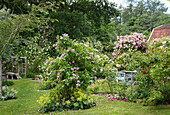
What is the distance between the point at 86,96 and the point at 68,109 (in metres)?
0.63

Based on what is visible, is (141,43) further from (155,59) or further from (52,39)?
(52,39)

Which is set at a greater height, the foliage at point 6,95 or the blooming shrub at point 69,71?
the blooming shrub at point 69,71

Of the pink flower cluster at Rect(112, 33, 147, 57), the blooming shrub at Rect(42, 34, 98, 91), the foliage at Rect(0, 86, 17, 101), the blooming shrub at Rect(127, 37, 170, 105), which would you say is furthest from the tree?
the pink flower cluster at Rect(112, 33, 147, 57)

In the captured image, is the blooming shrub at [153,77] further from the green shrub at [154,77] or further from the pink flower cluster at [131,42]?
the pink flower cluster at [131,42]

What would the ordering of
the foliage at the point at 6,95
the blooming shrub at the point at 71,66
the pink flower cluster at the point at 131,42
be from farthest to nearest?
the pink flower cluster at the point at 131,42 → the foliage at the point at 6,95 → the blooming shrub at the point at 71,66

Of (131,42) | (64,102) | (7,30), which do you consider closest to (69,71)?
(64,102)

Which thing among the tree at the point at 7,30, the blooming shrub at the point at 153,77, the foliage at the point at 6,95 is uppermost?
the tree at the point at 7,30

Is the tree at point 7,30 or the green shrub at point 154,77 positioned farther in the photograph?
the tree at point 7,30

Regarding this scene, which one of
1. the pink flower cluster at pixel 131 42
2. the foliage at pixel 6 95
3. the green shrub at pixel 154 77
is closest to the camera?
the green shrub at pixel 154 77

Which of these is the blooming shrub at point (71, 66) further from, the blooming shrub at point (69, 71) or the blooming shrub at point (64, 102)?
the blooming shrub at point (64, 102)

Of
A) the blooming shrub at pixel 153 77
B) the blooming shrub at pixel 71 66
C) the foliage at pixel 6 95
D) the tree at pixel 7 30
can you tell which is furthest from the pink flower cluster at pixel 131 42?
the foliage at pixel 6 95

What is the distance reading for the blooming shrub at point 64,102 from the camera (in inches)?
193

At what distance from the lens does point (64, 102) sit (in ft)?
16.7

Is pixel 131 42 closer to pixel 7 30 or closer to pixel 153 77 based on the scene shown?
pixel 153 77
